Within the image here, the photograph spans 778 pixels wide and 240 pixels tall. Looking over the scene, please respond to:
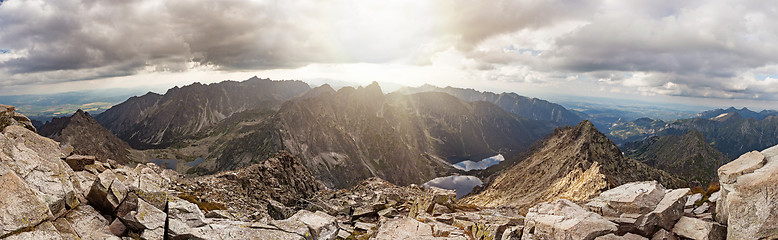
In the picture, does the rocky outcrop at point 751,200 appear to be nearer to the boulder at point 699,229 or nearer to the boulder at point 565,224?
the boulder at point 699,229

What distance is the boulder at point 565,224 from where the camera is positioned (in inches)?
727

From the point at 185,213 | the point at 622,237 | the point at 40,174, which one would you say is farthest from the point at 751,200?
the point at 40,174

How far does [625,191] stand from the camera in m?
23.3

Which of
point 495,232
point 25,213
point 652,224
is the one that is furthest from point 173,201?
point 652,224

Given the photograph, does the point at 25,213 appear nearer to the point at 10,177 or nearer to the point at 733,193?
the point at 10,177

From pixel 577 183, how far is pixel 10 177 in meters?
121

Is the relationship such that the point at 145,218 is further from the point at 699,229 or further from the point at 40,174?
the point at 699,229

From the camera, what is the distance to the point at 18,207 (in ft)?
40.8

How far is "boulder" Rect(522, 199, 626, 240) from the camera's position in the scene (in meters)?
18.5

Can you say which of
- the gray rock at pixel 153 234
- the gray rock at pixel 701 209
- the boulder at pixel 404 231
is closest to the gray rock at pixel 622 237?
the gray rock at pixel 701 209

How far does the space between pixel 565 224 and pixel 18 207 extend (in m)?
28.1

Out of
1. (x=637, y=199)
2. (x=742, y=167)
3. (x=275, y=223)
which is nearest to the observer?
(x=742, y=167)

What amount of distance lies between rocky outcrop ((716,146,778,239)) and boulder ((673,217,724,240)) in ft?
1.95

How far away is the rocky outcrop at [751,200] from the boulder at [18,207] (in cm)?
3331
